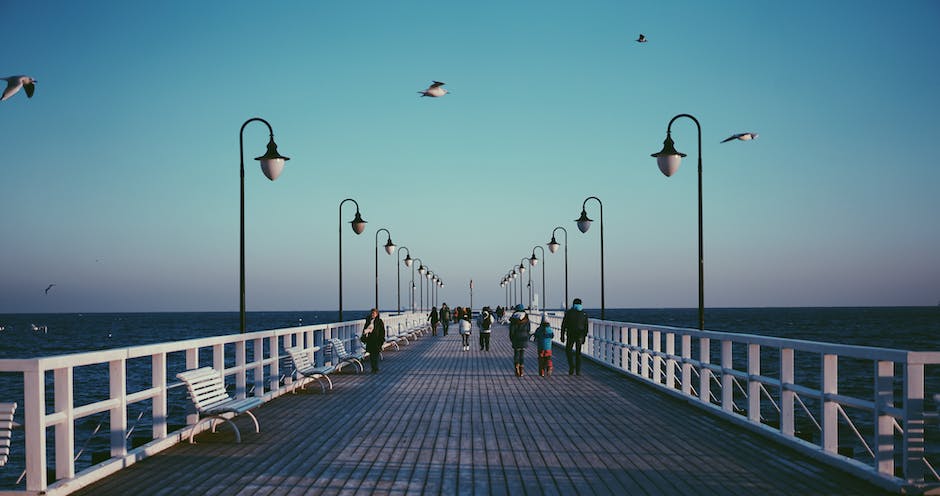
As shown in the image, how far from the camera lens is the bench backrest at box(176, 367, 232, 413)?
341 inches

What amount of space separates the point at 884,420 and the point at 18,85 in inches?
555

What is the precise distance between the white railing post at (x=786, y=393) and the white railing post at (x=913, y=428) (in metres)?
1.82

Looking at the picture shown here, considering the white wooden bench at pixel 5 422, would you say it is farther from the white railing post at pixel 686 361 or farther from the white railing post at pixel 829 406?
the white railing post at pixel 686 361

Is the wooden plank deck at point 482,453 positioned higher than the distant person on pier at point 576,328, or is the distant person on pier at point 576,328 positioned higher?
the distant person on pier at point 576,328

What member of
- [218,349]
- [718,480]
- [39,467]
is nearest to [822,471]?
[718,480]

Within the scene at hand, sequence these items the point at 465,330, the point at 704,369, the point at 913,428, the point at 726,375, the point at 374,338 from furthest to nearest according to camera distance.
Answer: the point at 465,330
the point at 374,338
the point at 704,369
the point at 726,375
the point at 913,428

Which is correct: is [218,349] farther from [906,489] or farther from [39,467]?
[906,489]

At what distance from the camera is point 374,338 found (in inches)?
736

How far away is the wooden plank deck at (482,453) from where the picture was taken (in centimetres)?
675

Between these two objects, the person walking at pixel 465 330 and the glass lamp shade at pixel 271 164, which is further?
the person walking at pixel 465 330

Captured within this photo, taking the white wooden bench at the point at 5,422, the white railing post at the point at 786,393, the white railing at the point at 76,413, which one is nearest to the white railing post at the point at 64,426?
the white railing at the point at 76,413

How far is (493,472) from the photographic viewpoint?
24.0 feet

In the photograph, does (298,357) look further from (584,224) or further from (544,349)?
(584,224)

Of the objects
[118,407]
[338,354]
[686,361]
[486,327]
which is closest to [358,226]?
[486,327]
